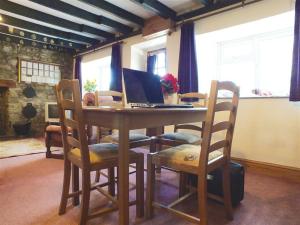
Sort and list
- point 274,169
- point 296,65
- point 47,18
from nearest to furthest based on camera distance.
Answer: point 296,65 < point 274,169 < point 47,18

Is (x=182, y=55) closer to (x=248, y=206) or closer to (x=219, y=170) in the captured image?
(x=219, y=170)

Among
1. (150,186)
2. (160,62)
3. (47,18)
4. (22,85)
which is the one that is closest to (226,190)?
(150,186)

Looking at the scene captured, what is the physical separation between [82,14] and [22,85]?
2.89m

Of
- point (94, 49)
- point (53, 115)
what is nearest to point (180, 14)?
point (94, 49)

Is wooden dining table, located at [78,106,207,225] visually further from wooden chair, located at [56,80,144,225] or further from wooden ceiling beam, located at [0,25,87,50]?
wooden ceiling beam, located at [0,25,87,50]

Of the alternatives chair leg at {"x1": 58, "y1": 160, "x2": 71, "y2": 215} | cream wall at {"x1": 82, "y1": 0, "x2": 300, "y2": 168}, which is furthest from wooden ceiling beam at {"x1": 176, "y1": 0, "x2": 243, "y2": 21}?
chair leg at {"x1": 58, "y1": 160, "x2": 71, "y2": 215}

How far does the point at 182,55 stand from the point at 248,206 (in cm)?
237

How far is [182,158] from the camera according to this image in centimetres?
134

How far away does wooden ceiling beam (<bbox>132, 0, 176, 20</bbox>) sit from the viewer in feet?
10.2

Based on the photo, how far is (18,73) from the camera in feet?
17.5

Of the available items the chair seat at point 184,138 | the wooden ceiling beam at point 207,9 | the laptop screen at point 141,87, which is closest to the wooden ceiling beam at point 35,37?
the wooden ceiling beam at point 207,9

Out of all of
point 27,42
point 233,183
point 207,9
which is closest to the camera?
point 233,183

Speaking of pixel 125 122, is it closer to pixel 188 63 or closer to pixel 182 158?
pixel 182 158

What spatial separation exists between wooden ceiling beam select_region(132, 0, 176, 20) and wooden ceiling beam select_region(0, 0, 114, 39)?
1.76 meters
